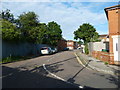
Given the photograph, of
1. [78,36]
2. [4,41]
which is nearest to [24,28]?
[4,41]

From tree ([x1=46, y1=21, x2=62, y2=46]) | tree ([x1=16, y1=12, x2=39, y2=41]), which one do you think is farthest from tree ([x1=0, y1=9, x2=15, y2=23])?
tree ([x1=46, y1=21, x2=62, y2=46])

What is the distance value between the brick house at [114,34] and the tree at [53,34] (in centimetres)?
2873

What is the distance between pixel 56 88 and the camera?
532 centimetres

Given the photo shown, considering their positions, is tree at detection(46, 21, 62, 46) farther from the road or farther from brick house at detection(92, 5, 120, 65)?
the road

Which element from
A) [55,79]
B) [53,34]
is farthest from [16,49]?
[53,34]

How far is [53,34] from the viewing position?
42.7 meters

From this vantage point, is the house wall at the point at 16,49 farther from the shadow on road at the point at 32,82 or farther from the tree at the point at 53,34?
the tree at the point at 53,34

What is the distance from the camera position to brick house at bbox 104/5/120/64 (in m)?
11.7

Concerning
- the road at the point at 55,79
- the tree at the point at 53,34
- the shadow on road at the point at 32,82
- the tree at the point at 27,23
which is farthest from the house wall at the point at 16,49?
the tree at the point at 53,34

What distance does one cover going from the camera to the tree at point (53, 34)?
4127 centimetres

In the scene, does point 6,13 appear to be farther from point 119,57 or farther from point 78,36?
point 78,36

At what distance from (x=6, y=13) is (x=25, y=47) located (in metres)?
8.62

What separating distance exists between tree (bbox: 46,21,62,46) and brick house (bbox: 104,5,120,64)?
28.7 meters

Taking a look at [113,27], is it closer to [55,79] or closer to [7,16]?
[55,79]
